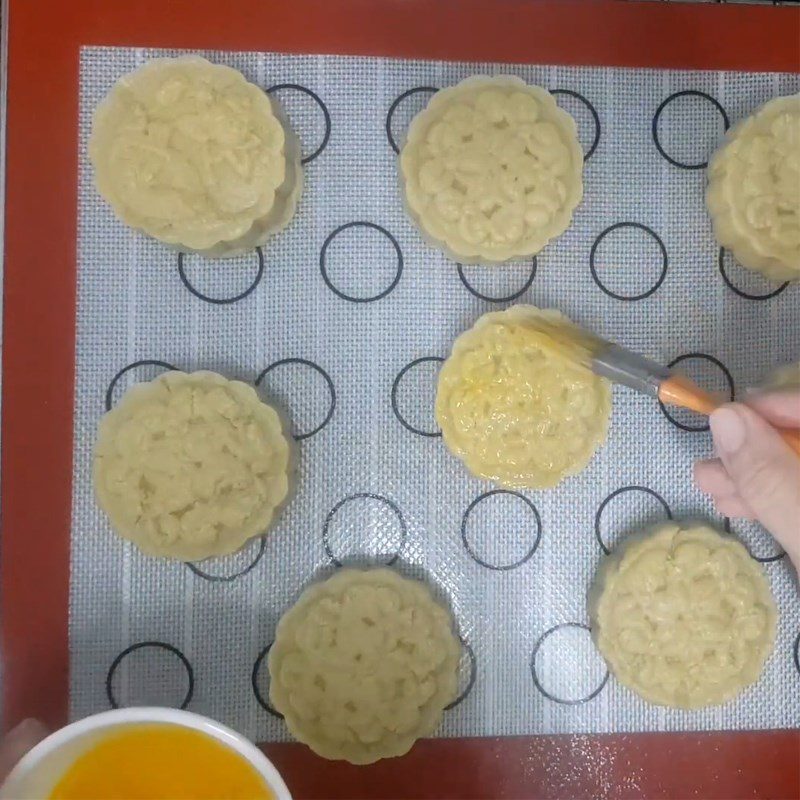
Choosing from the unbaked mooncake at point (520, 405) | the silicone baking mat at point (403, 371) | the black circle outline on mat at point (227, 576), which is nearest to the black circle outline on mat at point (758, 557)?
the silicone baking mat at point (403, 371)

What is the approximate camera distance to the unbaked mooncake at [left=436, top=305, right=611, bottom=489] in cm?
93

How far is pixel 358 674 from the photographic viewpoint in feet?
2.91

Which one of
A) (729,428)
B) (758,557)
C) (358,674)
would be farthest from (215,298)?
(758,557)

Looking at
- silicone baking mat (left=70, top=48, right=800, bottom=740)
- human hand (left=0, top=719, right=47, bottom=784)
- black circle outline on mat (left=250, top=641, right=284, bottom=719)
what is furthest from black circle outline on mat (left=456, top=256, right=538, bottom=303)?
human hand (left=0, top=719, right=47, bottom=784)

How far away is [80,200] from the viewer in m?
0.96

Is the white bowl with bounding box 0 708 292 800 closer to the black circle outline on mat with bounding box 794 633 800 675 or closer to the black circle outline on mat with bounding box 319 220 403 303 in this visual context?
the black circle outline on mat with bounding box 319 220 403 303

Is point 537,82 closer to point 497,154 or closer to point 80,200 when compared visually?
point 497,154

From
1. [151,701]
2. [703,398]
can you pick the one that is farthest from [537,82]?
[151,701]

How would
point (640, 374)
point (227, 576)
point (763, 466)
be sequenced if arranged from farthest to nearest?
point (227, 576) < point (640, 374) < point (763, 466)

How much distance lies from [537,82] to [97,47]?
517mm

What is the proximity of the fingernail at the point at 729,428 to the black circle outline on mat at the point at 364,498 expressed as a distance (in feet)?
1.23

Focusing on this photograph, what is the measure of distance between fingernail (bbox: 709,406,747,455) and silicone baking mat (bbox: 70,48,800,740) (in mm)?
241

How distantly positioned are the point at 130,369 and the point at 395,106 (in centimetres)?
44

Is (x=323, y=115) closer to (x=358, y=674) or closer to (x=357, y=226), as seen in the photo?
(x=357, y=226)
